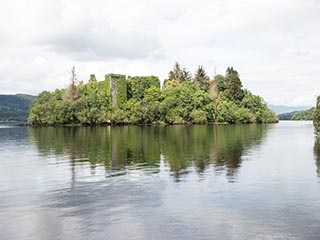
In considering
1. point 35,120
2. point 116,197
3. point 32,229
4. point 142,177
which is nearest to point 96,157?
point 142,177

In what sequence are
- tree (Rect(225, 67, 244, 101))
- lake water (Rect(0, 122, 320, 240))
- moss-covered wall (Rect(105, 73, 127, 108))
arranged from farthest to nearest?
tree (Rect(225, 67, 244, 101)) → moss-covered wall (Rect(105, 73, 127, 108)) → lake water (Rect(0, 122, 320, 240))

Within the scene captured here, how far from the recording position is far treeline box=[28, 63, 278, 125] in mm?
97875


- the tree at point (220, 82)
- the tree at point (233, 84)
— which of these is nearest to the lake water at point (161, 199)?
the tree at point (233, 84)

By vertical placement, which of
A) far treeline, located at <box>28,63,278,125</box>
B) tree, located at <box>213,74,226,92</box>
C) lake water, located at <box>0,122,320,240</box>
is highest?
tree, located at <box>213,74,226,92</box>

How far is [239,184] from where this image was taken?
17.4m

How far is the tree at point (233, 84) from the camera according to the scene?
11356cm

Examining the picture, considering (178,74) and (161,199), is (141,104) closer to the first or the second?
(178,74)

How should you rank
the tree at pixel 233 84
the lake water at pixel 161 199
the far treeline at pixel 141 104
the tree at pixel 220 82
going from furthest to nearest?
the tree at pixel 220 82, the tree at pixel 233 84, the far treeline at pixel 141 104, the lake water at pixel 161 199

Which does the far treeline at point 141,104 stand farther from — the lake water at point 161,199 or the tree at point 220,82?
the lake water at point 161,199

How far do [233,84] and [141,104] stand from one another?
32678 millimetres

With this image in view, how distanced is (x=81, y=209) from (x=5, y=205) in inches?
129

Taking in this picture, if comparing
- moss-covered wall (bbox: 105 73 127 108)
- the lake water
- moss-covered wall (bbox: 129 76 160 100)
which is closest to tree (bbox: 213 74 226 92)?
moss-covered wall (bbox: 129 76 160 100)

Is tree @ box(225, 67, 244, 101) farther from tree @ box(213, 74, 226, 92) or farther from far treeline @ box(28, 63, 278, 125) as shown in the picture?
tree @ box(213, 74, 226, 92)

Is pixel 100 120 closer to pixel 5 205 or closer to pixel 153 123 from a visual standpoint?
pixel 153 123
